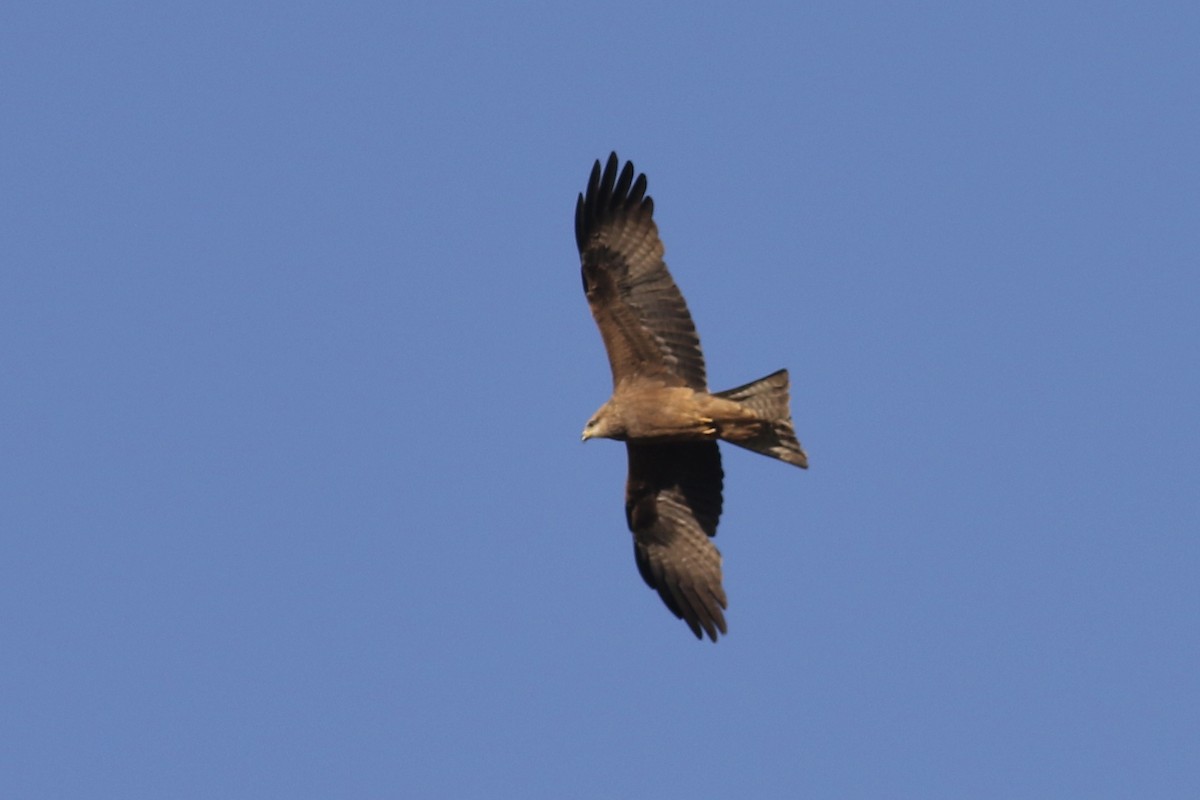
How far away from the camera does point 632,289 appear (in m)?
15.9

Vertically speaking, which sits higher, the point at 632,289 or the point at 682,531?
→ the point at 632,289

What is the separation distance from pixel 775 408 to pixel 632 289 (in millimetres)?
1583

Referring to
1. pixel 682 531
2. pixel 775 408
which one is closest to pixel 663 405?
pixel 775 408

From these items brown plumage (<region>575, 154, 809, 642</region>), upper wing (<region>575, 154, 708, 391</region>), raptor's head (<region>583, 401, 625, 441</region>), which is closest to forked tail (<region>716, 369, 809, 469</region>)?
brown plumage (<region>575, 154, 809, 642</region>)

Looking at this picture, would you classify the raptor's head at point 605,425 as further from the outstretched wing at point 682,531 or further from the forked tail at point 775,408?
the forked tail at point 775,408

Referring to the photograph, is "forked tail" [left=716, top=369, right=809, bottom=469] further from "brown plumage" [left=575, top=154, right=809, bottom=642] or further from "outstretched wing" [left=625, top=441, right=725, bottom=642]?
"outstretched wing" [left=625, top=441, right=725, bottom=642]

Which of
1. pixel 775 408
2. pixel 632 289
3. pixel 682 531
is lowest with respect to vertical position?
pixel 682 531

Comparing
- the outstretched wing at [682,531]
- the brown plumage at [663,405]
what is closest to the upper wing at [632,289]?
the brown plumage at [663,405]

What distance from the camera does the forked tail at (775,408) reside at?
1550cm

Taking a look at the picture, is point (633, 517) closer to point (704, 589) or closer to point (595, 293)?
point (704, 589)

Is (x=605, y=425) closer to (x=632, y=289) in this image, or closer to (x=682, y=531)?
(x=632, y=289)

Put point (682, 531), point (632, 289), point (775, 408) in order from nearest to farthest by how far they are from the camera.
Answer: point (775, 408), point (632, 289), point (682, 531)

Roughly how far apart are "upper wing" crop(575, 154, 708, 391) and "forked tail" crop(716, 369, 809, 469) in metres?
0.45

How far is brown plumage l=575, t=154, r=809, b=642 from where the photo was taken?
15.6 metres
